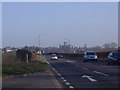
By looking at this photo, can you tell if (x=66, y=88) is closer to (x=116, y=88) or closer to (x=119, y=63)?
(x=116, y=88)

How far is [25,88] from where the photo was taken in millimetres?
16828

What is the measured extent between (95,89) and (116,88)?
1055mm

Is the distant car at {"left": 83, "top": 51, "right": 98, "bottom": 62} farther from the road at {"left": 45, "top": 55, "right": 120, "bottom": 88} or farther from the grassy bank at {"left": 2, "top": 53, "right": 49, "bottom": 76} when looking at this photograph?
the road at {"left": 45, "top": 55, "right": 120, "bottom": 88}

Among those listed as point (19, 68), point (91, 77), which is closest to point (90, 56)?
point (19, 68)

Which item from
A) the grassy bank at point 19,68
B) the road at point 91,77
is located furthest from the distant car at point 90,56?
the road at point 91,77

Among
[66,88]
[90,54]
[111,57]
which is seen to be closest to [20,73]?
[66,88]

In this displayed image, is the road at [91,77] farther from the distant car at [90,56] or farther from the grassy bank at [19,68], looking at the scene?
the distant car at [90,56]

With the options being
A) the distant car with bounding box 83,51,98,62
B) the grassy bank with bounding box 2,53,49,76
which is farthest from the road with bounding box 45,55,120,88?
the distant car with bounding box 83,51,98,62

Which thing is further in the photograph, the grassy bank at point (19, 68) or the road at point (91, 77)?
the grassy bank at point (19, 68)

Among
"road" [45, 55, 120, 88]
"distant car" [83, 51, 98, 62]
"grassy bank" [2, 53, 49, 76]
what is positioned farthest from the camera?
"distant car" [83, 51, 98, 62]

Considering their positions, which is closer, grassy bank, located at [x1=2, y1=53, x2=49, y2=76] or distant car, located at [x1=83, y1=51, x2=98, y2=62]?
grassy bank, located at [x1=2, y1=53, x2=49, y2=76]

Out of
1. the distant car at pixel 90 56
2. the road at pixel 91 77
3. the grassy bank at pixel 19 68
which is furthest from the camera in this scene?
the distant car at pixel 90 56

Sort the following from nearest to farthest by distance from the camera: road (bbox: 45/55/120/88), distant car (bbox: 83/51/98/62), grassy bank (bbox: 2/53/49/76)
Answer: road (bbox: 45/55/120/88), grassy bank (bbox: 2/53/49/76), distant car (bbox: 83/51/98/62)

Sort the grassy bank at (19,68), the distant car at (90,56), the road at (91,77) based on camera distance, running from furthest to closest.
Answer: the distant car at (90,56) → the grassy bank at (19,68) → the road at (91,77)
